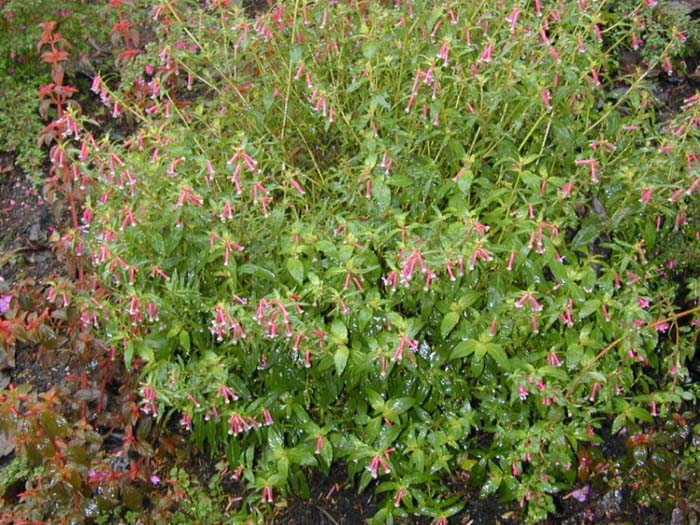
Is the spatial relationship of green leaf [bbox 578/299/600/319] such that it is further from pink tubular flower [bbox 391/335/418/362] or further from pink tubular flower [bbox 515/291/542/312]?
pink tubular flower [bbox 391/335/418/362]

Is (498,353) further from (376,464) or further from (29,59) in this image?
(29,59)

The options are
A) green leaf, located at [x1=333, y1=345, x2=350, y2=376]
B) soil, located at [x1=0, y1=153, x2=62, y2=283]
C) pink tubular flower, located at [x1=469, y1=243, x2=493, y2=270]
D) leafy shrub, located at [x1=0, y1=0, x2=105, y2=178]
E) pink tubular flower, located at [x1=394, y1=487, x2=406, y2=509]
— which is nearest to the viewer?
pink tubular flower, located at [x1=469, y1=243, x2=493, y2=270]

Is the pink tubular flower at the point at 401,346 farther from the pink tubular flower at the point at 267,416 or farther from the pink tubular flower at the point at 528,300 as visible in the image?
the pink tubular flower at the point at 267,416

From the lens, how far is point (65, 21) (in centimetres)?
517

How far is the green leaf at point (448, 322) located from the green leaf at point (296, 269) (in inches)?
19.8

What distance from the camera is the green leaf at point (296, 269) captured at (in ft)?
9.70

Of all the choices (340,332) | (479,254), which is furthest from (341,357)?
(479,254)

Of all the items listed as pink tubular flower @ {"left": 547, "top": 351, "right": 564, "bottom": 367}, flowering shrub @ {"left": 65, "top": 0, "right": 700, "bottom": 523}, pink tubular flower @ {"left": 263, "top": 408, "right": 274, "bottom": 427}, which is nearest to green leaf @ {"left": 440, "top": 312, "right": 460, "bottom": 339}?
flowering shrub @ {"left": 65, "top": 0, "right": 700, "bottom": 523}

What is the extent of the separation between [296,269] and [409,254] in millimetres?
441

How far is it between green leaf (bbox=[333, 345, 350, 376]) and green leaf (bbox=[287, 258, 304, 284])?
268 millimetres

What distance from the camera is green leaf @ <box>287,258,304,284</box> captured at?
2.96 meters

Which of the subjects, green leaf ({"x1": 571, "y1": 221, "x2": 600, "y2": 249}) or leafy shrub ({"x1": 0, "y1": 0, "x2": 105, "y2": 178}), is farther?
leafy shrub ({"x1": 0, "y1": 0, "x2": 105, "y2": 178})

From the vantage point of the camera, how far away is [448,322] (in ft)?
9.72

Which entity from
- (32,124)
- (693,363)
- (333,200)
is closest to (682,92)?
(693,363)
